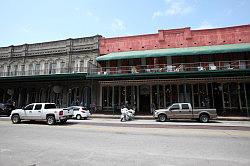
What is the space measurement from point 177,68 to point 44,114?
16055mm

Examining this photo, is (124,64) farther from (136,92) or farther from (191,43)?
(191,43)

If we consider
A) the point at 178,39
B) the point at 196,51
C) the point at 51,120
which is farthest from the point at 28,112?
the point at 178,39

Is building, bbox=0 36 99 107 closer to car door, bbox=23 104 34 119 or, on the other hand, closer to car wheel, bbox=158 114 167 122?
car door, bbox=23 104 34 119

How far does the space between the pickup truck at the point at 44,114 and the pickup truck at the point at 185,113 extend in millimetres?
8741

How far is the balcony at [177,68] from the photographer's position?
23.2 meters

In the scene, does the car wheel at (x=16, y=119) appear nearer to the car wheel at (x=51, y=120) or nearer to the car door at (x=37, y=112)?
the car door at (x=37, y=112)

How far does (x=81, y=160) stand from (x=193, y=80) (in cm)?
2034

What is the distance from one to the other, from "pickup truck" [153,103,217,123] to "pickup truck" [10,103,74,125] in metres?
8.74

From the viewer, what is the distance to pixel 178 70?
24891mm

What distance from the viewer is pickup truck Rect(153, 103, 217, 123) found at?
59.4 ft

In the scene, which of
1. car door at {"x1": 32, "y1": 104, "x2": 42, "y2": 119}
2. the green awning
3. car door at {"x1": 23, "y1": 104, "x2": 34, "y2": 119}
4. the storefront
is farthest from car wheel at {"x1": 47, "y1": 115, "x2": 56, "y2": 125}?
the green awning

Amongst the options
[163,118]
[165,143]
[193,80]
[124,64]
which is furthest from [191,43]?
[165,143]

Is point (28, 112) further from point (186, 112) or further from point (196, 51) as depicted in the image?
point (196, 51)

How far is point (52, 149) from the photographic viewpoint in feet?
26.0
